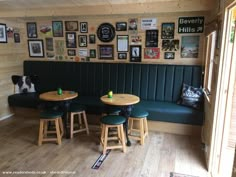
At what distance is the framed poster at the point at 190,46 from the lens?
12.3 ft

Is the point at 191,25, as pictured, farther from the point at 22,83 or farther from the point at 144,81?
the point at 22,83

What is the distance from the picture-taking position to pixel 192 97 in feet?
11.5

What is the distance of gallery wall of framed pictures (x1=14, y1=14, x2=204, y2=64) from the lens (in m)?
3.80

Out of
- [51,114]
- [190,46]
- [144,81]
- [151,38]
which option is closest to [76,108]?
[51,114]

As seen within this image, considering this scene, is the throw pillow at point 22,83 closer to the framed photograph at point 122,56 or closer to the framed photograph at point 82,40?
the framed photograph at point 82,40

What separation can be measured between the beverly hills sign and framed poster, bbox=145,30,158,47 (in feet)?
1.48

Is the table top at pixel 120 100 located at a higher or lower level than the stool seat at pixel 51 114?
higher

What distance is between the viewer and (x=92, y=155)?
2859 millimetres

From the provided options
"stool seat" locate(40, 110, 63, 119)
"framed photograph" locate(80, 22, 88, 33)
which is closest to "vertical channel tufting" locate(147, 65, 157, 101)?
"framed photograph" locate(80, 22, 88, 33)

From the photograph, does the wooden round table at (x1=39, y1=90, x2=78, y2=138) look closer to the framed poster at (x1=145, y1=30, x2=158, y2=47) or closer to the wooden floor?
the wooden floor

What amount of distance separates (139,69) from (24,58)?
2782mm

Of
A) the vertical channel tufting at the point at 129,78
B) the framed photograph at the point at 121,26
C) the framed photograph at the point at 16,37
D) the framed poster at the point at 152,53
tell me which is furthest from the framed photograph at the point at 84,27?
the framed photograph at the point at 16,37

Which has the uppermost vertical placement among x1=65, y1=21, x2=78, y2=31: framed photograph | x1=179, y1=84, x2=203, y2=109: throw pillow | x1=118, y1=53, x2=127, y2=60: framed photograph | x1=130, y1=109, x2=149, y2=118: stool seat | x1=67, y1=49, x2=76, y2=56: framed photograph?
x1=65, y1=21, x2=78, y2=31: framed photograph

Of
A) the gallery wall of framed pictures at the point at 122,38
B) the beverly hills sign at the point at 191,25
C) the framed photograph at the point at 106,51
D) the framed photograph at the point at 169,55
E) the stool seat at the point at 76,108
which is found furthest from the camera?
the framed photograph at the point at 106,51
